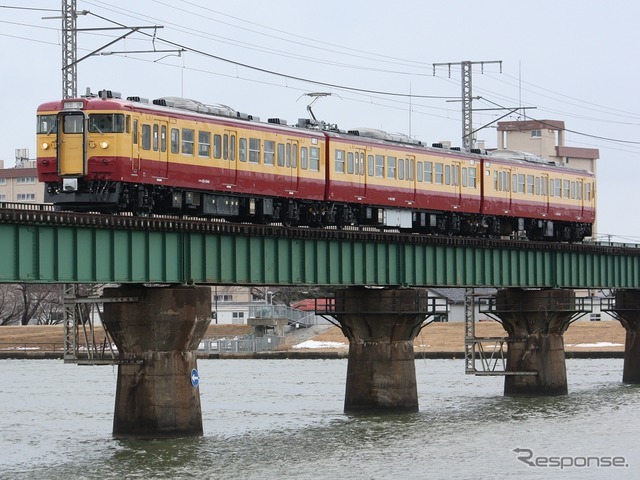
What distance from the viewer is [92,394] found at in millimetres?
81000

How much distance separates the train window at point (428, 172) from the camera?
68.6 metres

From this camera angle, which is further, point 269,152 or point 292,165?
point 292,165

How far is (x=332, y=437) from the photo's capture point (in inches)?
2098

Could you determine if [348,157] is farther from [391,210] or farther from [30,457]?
[30,457]

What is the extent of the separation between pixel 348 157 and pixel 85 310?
1511 centimetres

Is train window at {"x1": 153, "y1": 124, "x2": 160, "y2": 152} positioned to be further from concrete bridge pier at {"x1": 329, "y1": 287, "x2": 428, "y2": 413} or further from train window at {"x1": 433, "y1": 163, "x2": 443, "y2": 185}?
train window at {"x1": 433, "y1": 163, "x2": 443, "y2": 185}

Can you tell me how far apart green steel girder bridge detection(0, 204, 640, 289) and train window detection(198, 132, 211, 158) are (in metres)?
3.17

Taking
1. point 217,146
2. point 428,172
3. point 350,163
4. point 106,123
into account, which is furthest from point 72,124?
point 428,172

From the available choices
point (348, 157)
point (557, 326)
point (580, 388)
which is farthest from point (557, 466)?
point (580, 388)

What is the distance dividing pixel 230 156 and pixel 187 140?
107 inches

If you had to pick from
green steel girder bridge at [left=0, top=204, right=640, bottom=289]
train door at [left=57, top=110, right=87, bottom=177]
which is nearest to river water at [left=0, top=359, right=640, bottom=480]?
green steel girder bridge at [left=0, top=204, right=640, bottom=289]

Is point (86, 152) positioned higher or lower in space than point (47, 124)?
lower

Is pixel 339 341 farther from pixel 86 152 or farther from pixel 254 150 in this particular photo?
pixel 86 152

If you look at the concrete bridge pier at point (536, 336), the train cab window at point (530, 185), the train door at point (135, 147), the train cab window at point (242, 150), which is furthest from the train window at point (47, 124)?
the train cab window at point (530, 185)
